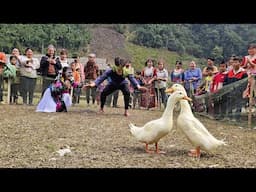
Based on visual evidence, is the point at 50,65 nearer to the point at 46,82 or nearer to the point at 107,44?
the point at 46,82

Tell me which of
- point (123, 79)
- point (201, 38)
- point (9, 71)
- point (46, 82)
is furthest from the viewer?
point (201, 38)

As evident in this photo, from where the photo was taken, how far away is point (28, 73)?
8.72 metres

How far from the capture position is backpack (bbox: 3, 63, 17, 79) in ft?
28.3

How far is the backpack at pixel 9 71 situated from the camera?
28.3 ft

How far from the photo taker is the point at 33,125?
5.95m

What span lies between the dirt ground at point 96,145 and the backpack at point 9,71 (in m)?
1.72

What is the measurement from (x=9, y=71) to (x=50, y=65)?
854mm

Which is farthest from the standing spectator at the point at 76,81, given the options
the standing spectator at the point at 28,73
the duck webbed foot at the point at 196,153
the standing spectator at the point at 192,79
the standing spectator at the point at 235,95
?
the duck webbed foot at the point at 196,153

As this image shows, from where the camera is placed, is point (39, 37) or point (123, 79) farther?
point (39, 37)

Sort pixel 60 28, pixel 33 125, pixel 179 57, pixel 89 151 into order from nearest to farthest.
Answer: pixel 89 151 → pixel 33 125 → pixel 60 28 → pixel 179 57

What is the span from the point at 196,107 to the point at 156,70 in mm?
1368

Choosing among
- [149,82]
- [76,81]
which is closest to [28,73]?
[76,81]
